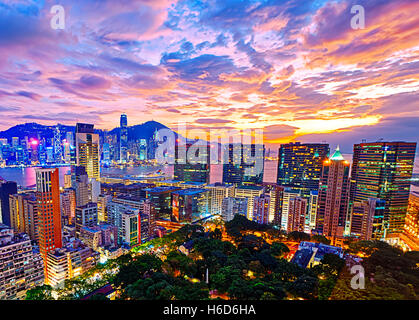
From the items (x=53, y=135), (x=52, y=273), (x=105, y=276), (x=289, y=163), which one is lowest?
(x=52, y=273)

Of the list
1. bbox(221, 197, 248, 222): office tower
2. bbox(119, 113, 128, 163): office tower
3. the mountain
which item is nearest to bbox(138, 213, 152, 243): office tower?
bbox(221, 197, 248, 222): office tower

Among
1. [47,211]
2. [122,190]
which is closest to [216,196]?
[122,190]

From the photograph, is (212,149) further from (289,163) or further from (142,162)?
(142,162)

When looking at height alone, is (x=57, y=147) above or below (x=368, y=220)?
above

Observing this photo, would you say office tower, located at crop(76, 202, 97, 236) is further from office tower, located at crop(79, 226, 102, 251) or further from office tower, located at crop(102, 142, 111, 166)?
office tower, located at crop(102, 142, 111, 166)

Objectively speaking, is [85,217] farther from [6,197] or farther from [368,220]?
[368,220]
